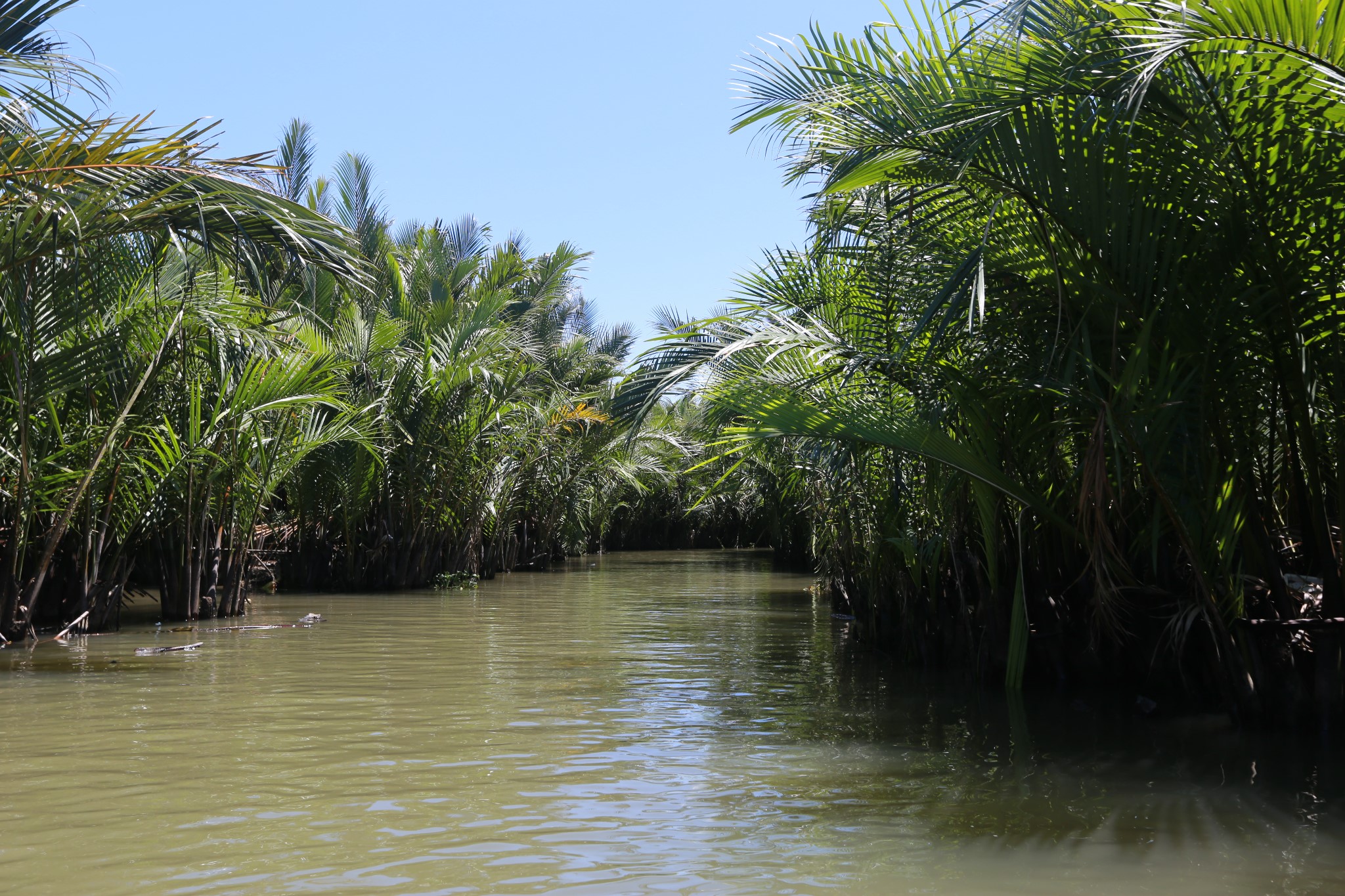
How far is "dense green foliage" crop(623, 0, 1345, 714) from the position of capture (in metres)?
4.42

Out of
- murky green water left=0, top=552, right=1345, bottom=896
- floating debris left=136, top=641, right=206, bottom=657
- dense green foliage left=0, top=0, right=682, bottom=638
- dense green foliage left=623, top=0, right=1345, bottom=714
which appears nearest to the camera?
murky green water left=0, top=552, right=1345, bottom=896

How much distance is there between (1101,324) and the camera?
→ 519cm

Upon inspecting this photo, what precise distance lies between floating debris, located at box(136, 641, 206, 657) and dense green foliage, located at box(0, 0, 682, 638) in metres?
0.91

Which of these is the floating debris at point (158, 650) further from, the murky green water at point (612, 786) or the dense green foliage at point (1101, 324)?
the dense green foliage at point (1101, 324)

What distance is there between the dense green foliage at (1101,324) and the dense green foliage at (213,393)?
1736 mm

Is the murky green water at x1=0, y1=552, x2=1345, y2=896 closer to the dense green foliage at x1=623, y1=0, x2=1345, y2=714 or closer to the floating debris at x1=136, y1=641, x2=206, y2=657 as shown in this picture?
the floating debris at x1=136, y1=641, x2=206, y2=657

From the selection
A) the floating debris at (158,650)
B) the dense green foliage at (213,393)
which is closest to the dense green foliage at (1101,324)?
the dense green foliage at (213,393)

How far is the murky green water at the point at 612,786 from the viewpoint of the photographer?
3307 mm

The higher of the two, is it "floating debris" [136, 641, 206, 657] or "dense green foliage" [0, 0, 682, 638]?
"dense green foliage" [0, 0, 682, 638]

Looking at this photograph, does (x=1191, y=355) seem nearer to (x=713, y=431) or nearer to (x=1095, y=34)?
(x=1095, y=34)

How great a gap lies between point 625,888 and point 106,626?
7.53 m

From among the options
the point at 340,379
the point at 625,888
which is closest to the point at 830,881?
the point at 625,888

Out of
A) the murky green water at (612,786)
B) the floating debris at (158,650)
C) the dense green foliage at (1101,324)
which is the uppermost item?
the dense green foliage at (1101,324)

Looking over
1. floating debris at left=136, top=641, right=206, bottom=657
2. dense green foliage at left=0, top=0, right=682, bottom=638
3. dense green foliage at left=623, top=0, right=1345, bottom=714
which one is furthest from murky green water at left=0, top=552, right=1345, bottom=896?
dense green foliage at left=0, top=0, right=682, bottom=638
